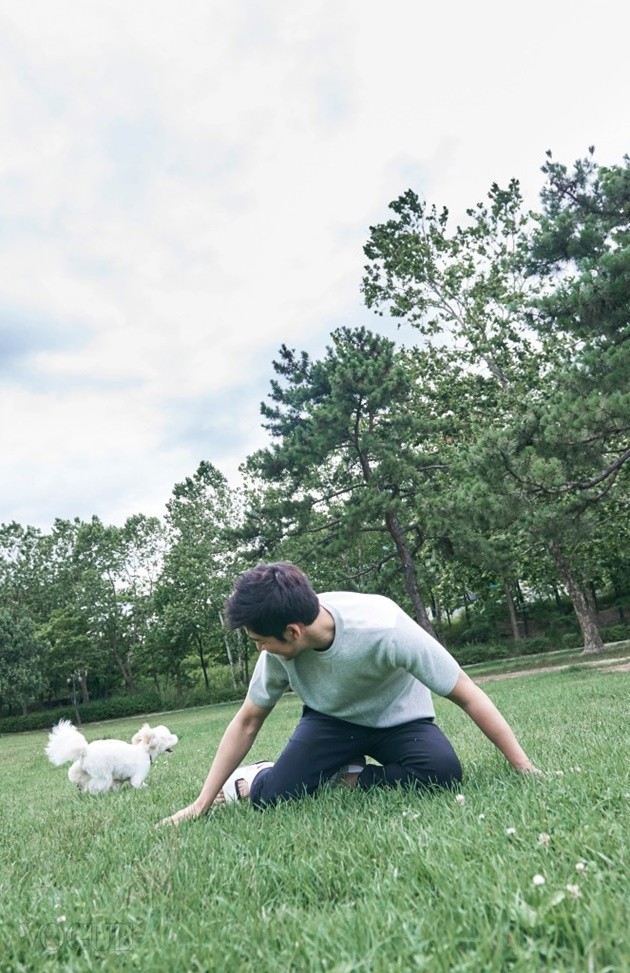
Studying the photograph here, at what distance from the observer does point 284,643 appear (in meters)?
3.34

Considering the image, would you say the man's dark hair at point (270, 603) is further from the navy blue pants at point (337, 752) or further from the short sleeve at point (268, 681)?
the navy blue pants at point (337, 752)

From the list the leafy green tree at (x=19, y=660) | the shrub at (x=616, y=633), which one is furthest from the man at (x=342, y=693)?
the leafy green tree at (x=19, y=660)

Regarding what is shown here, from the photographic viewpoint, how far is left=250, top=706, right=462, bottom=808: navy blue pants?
373 cm

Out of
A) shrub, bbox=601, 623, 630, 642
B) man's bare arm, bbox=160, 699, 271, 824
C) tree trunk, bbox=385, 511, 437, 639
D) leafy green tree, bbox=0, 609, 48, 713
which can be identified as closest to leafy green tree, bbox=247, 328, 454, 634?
tree trunk, bbox=385, 511, 437, 639

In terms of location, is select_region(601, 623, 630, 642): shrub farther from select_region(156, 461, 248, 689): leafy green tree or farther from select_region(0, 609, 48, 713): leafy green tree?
select_region(0, 609, 48, 713): leafy green tree

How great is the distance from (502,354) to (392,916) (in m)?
24.1

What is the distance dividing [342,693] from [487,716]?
739mm

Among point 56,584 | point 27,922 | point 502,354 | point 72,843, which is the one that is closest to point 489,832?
point 27,922

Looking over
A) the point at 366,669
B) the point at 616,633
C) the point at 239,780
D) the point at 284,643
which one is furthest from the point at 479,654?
the point at 284,643

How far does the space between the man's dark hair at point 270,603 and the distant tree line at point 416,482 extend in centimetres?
888

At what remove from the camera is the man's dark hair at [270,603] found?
10.5 ft

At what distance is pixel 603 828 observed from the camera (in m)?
2.33

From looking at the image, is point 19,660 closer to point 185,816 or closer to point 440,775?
point 185,816

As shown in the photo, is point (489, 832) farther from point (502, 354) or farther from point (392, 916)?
point (502, 354)
